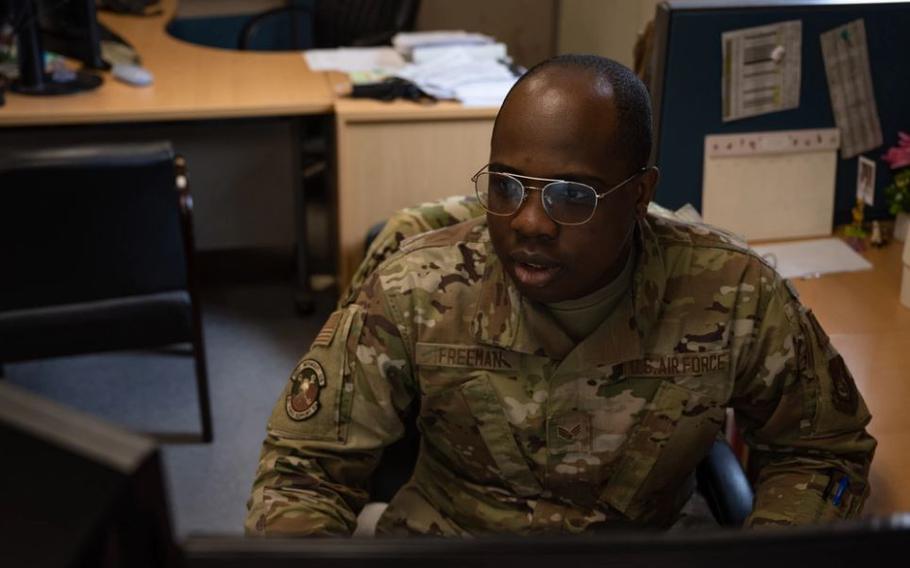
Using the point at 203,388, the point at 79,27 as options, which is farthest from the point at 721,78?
the point at 79,27

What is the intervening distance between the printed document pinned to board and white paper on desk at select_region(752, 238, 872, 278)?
4cm

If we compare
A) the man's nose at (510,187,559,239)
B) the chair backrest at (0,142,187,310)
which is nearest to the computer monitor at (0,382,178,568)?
the man's nose at (510,187,559,239)

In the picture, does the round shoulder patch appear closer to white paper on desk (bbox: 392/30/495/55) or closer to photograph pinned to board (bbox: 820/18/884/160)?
photograph pinned to board (bbox: 820/18/884/160)

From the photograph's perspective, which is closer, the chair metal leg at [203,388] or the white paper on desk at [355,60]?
the chair metal leg at [203,388]

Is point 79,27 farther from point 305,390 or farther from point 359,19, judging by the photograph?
point 305,390

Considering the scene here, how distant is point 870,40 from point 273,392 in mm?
1754

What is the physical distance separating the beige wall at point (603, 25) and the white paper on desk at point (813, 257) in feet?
5.51

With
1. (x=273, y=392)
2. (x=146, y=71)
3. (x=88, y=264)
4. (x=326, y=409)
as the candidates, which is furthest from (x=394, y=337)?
(x=146, y=71)

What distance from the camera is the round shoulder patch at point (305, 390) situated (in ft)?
3.98

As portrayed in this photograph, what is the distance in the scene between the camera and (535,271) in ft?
3.77

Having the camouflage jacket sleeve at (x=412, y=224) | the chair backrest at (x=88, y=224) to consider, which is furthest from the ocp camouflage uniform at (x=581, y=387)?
the chair backrest at (x=88, y=224)

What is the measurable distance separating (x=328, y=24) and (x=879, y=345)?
10.4 feet

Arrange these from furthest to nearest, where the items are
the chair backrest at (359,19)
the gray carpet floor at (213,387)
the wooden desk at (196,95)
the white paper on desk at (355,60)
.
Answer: the chair backrest at (359,19)
the white paper on desk at (355,60)
the wooden desk at (196,95)
the gray carpet floor at (213,387)

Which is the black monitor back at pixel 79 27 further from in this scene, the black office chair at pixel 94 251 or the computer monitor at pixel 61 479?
the computer monitor at pixel 61 479
